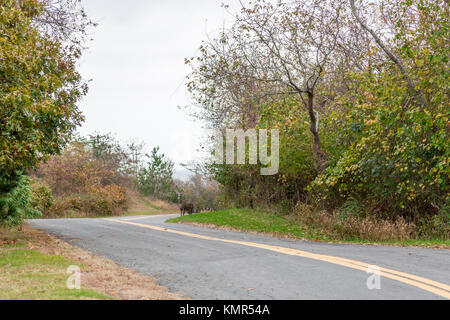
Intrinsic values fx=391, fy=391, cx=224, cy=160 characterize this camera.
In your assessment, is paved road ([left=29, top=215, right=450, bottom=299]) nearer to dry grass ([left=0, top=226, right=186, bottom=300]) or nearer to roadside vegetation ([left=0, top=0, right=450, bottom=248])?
dry grass ([left=0, top=226, right=186, bottom=300])

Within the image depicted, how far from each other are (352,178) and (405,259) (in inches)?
278

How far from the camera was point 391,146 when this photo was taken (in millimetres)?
13359

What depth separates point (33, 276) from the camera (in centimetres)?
595

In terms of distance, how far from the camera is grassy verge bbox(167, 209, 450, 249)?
1181 cm

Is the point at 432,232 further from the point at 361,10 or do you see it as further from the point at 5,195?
the point at 5,195

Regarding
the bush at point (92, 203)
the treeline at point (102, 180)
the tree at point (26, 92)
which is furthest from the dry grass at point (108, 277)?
the bush at point (92, 203)

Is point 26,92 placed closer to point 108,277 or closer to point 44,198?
point 108,277

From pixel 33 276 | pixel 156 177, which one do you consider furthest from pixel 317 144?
pixel 156 177

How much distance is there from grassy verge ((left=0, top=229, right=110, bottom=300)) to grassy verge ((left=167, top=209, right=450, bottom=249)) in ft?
27.1

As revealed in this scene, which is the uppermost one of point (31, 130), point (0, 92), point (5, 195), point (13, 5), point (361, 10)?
point (361, 10)
